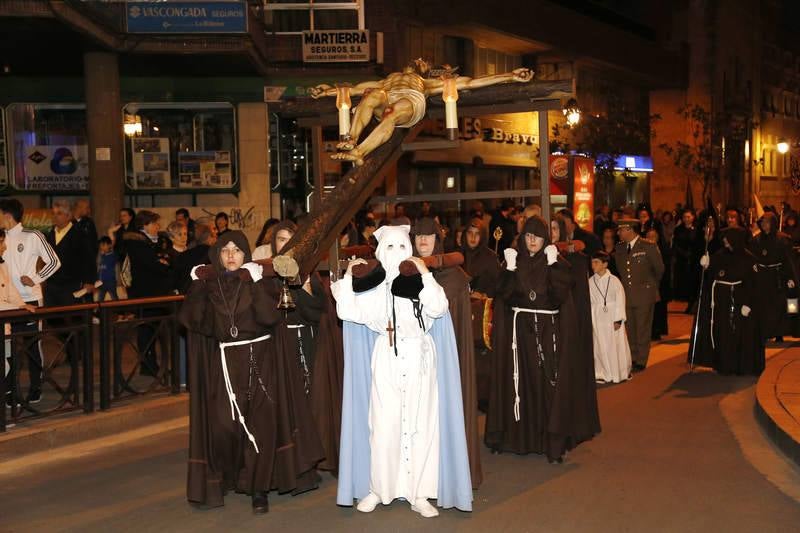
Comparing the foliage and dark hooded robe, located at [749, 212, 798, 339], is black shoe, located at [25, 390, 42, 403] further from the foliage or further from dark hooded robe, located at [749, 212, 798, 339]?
the foliage

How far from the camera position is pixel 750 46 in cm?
5303

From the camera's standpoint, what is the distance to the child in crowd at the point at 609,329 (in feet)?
41.7

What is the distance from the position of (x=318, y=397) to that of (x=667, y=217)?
16067 millimetres

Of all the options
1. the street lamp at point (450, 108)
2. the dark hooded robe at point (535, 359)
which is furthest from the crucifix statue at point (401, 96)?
the dark hooded robe at point (535, 359)

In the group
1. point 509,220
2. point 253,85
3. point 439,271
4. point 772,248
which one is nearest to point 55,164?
point 253,85

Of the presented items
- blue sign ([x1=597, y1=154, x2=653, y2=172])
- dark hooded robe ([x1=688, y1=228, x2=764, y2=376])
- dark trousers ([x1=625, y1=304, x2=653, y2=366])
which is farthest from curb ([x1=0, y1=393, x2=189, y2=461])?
blue sign ([x1=597, y1=154, x2=653, y2=172])

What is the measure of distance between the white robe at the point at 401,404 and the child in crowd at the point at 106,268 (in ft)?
27.5

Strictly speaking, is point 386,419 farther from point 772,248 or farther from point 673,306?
point 673,306

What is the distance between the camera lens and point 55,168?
22.6 meters

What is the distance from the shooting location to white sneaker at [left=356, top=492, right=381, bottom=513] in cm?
712

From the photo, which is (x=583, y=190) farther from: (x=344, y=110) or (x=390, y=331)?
(x=390, y=331)

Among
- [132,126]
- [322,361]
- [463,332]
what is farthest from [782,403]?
[132,126]

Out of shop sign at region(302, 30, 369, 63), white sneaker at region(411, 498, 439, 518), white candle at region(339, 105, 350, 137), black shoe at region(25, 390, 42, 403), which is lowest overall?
white sneaker at region(411, 498, 439, 518)

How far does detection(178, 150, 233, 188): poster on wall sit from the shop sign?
2.95 meters
